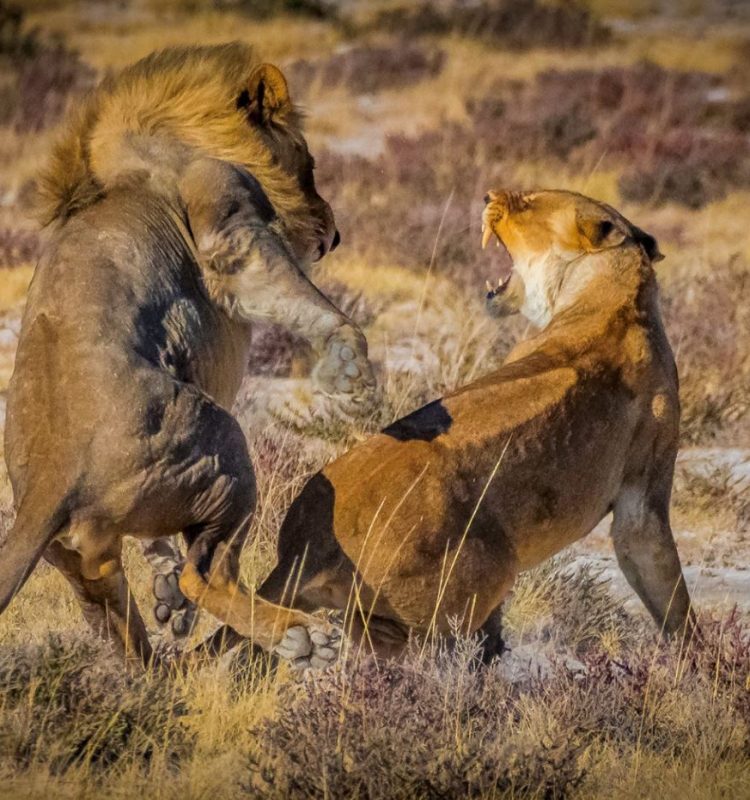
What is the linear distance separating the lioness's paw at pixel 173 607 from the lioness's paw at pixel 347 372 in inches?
30.5

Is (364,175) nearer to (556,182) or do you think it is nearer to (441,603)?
(556,182)

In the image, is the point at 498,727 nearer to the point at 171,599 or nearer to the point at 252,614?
the point at 252,614

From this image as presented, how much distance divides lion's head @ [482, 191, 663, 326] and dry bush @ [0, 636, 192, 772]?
248 centimetres

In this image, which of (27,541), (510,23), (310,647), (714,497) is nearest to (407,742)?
(310,647)

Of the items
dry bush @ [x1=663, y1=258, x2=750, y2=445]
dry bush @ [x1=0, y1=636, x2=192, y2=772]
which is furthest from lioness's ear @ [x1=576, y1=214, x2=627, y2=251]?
dry bush @ [x1=663, y1=258, x2=750, y2=445]

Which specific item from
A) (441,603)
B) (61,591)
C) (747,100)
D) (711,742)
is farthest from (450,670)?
(747,100)

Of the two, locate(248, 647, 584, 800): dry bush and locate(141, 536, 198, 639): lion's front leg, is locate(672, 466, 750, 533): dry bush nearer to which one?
locate(248, 647, 584, 800): dry bush

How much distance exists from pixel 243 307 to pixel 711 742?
6.31 feet

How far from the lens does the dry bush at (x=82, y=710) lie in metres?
4.44

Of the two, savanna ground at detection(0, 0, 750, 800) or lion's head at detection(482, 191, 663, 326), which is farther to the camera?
lion's head at detection(482, 191, 663, 326)

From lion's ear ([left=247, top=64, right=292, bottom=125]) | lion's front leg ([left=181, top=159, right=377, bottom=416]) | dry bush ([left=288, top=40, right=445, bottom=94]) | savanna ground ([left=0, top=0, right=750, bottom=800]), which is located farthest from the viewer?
dry bush ([left=288, top=40, right=445, bottom=94])

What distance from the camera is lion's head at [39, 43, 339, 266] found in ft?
17.7

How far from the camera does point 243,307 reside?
17.2 feet

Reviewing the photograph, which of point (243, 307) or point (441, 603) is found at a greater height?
point (243, 307)
